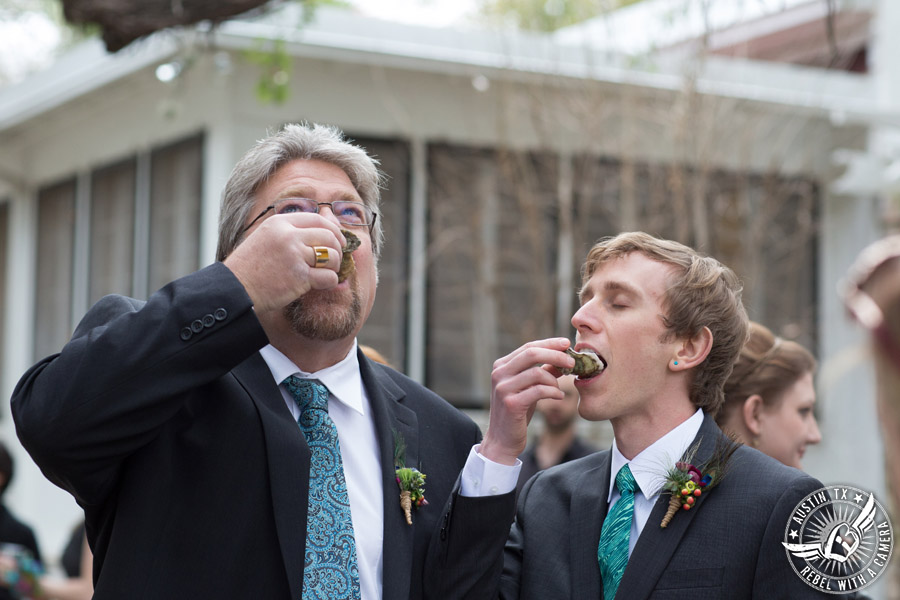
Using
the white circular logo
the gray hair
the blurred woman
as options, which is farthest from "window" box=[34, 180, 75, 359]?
the white circular logo

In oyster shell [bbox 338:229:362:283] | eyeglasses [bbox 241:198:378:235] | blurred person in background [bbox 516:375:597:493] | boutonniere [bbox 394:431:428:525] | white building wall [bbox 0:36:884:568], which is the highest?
white building wall [bbox 0:36:884:568]

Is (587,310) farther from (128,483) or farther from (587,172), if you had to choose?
(587,172)

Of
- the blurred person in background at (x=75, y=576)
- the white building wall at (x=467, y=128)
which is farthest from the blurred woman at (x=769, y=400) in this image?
the white building wall at (x=467, y=128)

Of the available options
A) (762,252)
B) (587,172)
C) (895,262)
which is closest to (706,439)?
(895,262)

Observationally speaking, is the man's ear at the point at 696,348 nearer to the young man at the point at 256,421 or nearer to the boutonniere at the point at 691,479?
the boutonniere at the point at 691,479

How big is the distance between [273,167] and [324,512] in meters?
0.80

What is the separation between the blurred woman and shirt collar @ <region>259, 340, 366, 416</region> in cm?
131

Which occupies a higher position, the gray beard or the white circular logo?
the gray beard

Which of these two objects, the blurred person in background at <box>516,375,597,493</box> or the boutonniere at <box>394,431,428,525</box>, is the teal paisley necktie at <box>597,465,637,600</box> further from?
the blurred person in background at <box>516,375,597,493</box>

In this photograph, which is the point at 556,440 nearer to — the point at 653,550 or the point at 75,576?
the point at 75,576

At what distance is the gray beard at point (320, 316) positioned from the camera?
2.45 metres

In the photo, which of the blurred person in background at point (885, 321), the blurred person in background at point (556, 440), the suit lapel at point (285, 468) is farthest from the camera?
the blurred person in background at point (556, 440)

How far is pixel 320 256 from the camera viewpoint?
2143mm

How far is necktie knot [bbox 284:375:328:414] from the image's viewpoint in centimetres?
251
